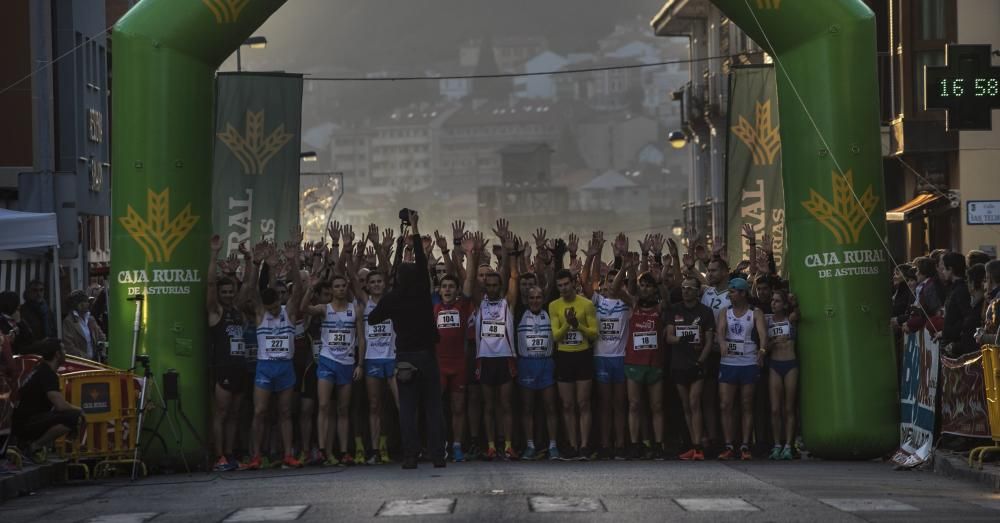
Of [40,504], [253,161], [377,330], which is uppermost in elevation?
[253,161]

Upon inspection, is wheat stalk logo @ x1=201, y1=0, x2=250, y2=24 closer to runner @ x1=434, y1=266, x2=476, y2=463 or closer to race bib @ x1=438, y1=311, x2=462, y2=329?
runner @ x1=434, y1=266, x2=476, y2=463

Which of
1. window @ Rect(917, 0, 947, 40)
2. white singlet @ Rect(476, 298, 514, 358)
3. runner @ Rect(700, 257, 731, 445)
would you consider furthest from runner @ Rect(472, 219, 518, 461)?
window @ Rect(917, 0, 947, 40)

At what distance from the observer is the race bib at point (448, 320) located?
1722cm

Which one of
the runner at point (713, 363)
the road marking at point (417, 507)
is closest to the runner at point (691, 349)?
the runner at point (713, 363)

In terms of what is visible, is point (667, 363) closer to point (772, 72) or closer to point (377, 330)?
point (377, 330)

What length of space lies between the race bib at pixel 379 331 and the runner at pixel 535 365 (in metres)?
1.24

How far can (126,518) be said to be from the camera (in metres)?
12.4

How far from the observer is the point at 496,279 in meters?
17.2

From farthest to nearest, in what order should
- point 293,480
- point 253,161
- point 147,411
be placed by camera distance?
point 253,161
point 147,411
point 293,480

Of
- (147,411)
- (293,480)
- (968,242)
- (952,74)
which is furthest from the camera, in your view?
(968,242)

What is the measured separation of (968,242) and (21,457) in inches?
800

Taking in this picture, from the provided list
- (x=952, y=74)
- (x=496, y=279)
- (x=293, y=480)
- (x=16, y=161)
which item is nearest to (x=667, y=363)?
(x=496, y=279)

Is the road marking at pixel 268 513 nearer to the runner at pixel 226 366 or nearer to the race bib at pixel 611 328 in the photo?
the runner at pixel 226 366

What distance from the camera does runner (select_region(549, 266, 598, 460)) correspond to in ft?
56.5
